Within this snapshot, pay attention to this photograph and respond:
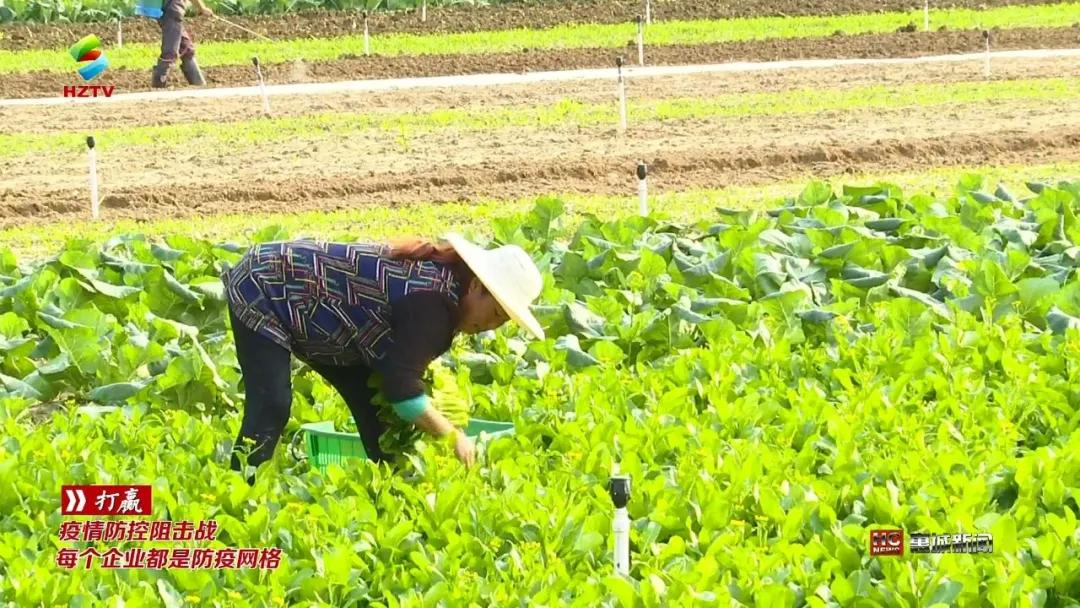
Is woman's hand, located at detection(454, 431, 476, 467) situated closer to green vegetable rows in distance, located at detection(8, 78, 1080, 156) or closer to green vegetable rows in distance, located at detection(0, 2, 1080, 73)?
green vegetable rows in distance, located at detection(8, 78, 1080, 156)

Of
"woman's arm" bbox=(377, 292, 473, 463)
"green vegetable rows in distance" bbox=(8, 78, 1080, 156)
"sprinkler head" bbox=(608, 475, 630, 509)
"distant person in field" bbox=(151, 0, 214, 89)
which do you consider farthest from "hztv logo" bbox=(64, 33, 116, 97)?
"sprinkler head" bbox=(608, 475, 630, 509)

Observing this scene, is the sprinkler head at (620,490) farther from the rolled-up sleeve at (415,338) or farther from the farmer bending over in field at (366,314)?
the rolled-up sleeve at (415,338)

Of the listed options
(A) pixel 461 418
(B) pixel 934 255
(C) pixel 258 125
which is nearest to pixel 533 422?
(A) pixel 461 418

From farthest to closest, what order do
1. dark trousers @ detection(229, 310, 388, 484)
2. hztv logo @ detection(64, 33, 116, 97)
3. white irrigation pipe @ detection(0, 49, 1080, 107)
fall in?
hztv logo @ detection(64, 33, 116, 97), white irrigation pipe @ detection(0, 49, 1080, 107), dark trousers @ detection(229, 310, 388, 484)

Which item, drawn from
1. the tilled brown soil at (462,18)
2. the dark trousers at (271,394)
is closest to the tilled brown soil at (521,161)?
the dark trousers at (271,394)

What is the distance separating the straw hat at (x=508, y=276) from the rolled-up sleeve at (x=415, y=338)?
0.21m

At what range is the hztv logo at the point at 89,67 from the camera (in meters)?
21.9

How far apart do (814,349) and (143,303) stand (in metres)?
3.68

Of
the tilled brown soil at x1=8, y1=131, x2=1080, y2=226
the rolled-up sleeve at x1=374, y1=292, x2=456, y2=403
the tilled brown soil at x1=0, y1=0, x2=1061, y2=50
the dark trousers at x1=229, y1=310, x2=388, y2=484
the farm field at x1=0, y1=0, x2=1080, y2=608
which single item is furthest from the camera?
the tilled brown soil at x1=0, y1=0, x2=1061, y2=50

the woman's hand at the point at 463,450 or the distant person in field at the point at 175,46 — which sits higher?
the distant person in field at the point at 175,46

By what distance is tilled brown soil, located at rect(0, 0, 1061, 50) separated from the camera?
27281 mm

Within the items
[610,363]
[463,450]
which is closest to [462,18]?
[610,363]

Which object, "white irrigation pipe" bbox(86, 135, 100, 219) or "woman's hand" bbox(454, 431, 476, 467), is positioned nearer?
"woman's hand" bbox(454, 431, 476, 467)

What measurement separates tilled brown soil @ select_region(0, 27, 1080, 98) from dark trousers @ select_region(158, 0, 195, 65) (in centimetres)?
56
